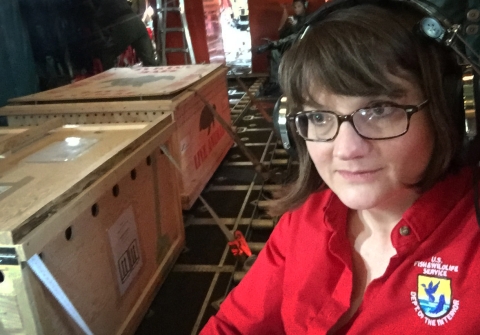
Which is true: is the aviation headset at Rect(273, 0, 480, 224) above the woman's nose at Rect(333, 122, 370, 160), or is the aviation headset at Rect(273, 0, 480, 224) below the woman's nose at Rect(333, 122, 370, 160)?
above

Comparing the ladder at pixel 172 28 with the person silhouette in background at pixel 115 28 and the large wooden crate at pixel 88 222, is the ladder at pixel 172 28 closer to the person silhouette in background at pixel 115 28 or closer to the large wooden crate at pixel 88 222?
the person silhouette in background at pixel 115 28

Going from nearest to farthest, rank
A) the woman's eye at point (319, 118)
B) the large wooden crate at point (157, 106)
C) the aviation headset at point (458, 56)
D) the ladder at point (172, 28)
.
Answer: the aviation headset at point (458, 56) < the woman's eye at point (319, 118) < the large wooden crate at point (157, 106) < the ladder at point (172, 28)

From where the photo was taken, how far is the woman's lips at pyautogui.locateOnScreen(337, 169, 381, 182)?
60 cm

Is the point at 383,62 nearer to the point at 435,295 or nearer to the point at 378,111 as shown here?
the point at 378,111

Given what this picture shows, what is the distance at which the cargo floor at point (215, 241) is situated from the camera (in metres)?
1.16

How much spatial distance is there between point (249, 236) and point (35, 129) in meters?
0.74

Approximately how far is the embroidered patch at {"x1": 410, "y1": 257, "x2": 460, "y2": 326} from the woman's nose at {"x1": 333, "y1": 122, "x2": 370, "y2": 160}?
17 cm

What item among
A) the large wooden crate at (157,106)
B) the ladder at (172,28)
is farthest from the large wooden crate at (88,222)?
the ladder at (172,28)

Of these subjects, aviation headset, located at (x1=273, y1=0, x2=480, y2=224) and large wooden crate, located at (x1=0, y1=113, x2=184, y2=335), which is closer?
aviation headset, located at (x1=273, y1=0, x2=480, y2=224)

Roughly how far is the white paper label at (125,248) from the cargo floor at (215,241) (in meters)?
0.15

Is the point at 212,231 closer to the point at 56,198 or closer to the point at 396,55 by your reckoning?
the point at 56,198

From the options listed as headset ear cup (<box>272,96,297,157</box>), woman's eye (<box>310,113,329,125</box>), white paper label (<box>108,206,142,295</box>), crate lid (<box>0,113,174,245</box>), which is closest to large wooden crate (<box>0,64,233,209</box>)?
crate lid (<box>0,113,174,245</box>)

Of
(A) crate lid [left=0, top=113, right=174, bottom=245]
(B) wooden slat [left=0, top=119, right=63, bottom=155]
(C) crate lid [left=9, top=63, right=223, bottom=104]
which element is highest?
(C) crate lid [left=9, top=63, right=223, bottom=104]

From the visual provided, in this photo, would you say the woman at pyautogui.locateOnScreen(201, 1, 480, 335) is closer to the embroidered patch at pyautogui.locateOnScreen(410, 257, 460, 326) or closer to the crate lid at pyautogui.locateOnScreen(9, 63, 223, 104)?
the embroidered patch at pyautogui.locateOnScreen(410, 257, 460, 326)
